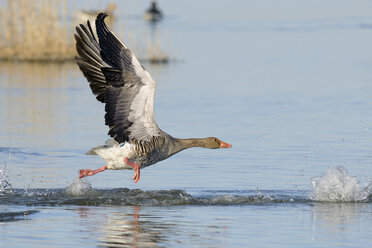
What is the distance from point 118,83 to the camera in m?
10.9

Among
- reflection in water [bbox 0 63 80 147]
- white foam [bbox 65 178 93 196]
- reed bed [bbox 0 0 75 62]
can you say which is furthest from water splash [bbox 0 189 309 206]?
reed bed [bbox 0 0 75 62]

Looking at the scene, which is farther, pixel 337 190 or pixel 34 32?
pixel 34 32

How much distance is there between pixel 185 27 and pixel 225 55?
1922 cm

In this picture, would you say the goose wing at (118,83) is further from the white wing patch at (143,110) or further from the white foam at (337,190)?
the white foam at (337,190)

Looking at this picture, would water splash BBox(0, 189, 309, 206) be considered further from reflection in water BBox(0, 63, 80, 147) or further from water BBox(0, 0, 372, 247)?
reflection in water BBox(0, 63, 80, 147)

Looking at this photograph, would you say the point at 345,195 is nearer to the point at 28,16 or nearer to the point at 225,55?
the point at 28,16

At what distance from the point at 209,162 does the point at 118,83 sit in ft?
10.9

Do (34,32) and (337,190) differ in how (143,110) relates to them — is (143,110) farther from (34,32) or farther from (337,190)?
(34,32)

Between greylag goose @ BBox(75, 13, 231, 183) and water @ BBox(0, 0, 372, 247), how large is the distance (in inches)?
18.2

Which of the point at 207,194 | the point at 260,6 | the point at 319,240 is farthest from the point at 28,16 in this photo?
the point at 260,6

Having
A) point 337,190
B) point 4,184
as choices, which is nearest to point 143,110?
point 4,184

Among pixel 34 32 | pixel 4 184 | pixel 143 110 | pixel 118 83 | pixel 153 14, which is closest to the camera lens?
pixel 118 83

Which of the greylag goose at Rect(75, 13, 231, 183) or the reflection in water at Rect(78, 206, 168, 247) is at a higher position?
the greylag goose at Rect(75, 13, 231, 183)

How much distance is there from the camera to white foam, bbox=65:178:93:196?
1134cm
